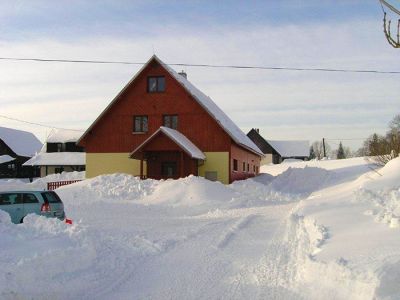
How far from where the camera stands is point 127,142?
117 ft

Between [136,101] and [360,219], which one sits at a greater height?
[136,101]

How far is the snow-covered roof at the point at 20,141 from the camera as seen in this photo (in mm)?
72812

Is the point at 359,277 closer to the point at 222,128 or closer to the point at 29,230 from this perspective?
the point at 29,230

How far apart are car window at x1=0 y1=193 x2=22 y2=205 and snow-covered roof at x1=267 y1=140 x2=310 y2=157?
83075 millimetres

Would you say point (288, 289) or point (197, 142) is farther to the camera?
point (197, 142)

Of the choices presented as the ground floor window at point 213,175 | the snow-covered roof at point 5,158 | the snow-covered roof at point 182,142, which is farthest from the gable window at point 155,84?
the snow-covered roof at point 5,158

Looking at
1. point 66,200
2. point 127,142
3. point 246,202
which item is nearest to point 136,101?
point 127,142

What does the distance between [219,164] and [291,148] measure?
222ft

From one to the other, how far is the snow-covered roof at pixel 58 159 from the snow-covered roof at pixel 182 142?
28.5m

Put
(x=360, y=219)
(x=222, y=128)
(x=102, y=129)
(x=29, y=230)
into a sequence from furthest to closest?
(x=102, y=129) < (x=222, y=128) < (x=360, y=219) < (x=29, y=230)

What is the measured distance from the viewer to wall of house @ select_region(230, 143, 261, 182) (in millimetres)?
35688

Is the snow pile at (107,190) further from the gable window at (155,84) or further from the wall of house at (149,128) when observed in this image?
the gable window at (155,84)

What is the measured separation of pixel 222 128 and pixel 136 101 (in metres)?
6.37

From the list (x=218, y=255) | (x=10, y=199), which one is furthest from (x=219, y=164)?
(x=218, y=255)
